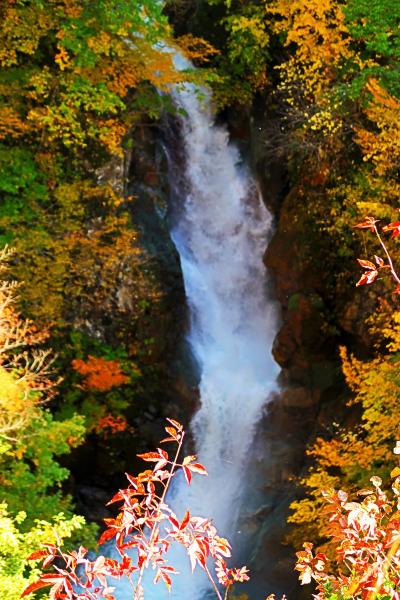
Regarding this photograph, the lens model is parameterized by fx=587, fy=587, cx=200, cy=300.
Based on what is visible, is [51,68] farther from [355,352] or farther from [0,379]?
[355,352]

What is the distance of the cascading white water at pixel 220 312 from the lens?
1494cm

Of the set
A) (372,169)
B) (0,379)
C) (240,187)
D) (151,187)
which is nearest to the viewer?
(0,379)

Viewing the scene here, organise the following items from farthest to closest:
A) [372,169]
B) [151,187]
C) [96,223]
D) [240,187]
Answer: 1. [240,187]
2. [151,187]
3. [96,223]
4. [372,169]

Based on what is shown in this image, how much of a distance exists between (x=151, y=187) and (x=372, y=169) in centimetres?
648

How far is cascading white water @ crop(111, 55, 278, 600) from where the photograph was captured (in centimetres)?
1494

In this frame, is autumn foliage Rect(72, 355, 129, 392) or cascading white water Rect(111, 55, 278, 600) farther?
cascading white water Rect(111, 55, 278, 600)

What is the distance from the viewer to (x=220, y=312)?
17625 millimetres

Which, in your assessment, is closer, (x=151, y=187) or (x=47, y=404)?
(x=47, y=404)

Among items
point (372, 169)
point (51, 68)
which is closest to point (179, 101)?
point (51, 68)

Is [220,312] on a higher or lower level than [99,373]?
higher

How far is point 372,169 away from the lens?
1284 cm

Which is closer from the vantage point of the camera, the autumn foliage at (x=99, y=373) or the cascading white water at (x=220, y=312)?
the autumn foliage at (x=99, y=373)

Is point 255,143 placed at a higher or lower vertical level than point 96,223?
higher

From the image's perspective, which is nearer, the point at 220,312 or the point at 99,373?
the point at 99,373
